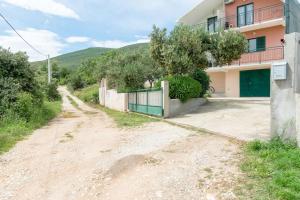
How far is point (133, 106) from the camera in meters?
21.5

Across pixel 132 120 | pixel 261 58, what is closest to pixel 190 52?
pixel 132 120

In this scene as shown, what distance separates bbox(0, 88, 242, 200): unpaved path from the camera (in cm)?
539

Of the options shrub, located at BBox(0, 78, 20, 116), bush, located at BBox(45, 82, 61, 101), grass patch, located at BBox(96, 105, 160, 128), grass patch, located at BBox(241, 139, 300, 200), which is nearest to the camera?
grass patch, located at BBox(241, 139, 300, 200)

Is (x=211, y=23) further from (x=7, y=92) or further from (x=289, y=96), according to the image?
(x=289, y=96)

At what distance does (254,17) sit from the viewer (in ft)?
83.3

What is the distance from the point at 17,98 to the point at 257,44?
18.3 m

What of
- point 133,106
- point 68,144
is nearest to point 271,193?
point 68,144

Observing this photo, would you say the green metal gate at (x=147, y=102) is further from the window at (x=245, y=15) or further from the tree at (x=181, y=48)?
the window at (x=245, y=15)

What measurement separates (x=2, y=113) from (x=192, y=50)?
10.2m

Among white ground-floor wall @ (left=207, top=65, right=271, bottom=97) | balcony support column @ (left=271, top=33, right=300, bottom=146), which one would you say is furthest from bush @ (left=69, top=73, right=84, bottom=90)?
balcony support column @ (left=271, top=33, right=300, bottom=146)

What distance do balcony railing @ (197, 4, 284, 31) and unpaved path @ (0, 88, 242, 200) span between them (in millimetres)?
15878

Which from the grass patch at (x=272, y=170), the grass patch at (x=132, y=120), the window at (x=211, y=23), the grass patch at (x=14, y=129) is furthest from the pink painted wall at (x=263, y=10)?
the grass patch at (x=272, y=170)

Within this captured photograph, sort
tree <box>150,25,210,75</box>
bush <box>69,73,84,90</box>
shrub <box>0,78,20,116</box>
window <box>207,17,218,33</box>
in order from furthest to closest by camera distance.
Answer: bush <box>69,73,84,90</box>, window <box>207,17,218,33</box>, tree <box>150,25,210,75</box>, shrub <box>0,78,20,116</box>

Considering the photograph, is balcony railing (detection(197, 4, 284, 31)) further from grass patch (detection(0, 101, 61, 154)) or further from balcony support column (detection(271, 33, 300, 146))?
balcony support column (detection(271, 33, 300, 146))
